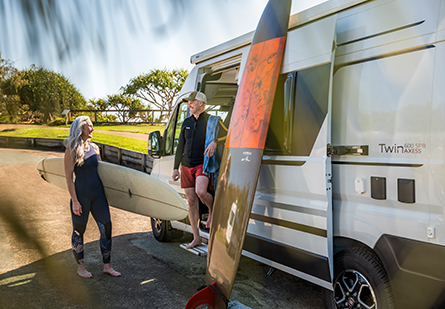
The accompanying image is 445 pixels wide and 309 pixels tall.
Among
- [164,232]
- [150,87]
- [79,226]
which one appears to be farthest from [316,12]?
[164,232]

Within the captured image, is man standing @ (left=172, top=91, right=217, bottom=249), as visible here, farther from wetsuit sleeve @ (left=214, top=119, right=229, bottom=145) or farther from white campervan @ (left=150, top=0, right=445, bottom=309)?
white campervan @ (left=150, top=0, right=445, bottom=309)

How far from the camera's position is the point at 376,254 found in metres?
2.44

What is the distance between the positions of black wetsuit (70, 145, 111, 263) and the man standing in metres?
0.96

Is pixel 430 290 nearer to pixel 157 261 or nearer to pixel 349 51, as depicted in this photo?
pixel 349 51

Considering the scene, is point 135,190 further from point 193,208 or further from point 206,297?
point 193,208

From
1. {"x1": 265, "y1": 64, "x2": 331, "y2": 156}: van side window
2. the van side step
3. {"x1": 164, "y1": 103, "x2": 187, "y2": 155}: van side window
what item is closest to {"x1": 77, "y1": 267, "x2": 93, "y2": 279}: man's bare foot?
the van side step

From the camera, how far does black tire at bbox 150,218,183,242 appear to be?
466cm

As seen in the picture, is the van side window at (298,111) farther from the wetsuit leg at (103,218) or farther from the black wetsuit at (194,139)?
the wetsuit leg at (103,218)

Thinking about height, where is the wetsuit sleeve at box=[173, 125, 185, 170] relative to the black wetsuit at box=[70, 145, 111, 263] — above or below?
above

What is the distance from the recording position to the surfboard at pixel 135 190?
288 centimetres

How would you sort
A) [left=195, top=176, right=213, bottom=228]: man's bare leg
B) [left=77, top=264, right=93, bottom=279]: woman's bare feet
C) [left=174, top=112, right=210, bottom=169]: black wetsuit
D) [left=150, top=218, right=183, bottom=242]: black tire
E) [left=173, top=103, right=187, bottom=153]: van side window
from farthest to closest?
[left=150, top=218, right=183, bottom=242]: black tire
[left=173, top=103, right=187, bottom=153]: van side window
[left=174, top=112, right=210, bottom=169]: black wetsuit
[left=195, top=176, right=213, bottom=228]: man's bare leg
[left=77, top=264, right=93, bottom=279]: woman's bare feet

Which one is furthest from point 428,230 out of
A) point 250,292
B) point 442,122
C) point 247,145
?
point 250,292

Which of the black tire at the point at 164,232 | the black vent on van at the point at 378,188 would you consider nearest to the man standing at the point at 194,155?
the black tire at the point at 164,232

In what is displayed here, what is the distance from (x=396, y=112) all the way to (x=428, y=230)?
28.4 inches
